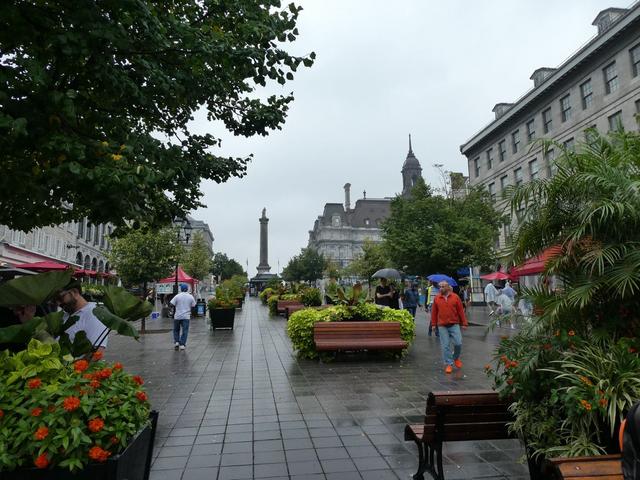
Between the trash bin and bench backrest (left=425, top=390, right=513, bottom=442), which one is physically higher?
the trash bin

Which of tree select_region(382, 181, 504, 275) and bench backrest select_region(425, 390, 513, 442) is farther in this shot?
tree select_region(382, 181, 504, 275)

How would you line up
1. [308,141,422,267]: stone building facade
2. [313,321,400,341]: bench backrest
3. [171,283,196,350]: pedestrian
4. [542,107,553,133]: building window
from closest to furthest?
[313,321,400,341]: bench backrest < [171,283,196,350]: pedestrian < [542,107,553,133]: building window < [308,141,422,267]: stone building facade

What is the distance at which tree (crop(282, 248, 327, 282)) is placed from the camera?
72.2 m

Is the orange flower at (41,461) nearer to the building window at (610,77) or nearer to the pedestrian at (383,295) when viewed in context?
the pedestrian at (383,295)

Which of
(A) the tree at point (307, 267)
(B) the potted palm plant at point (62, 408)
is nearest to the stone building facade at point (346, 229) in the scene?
(A) the tree at point (307, 267)

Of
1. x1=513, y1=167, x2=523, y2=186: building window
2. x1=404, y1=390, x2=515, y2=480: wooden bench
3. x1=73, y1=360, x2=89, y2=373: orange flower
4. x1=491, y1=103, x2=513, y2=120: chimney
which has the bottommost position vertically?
x1=404, y1=390, x2=515, y2=480: wooden bench

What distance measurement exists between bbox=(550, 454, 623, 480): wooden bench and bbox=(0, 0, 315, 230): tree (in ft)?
11.7

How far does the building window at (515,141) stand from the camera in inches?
1438

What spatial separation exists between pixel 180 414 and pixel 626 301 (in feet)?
17.0

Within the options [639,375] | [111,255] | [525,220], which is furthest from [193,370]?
[111,255]

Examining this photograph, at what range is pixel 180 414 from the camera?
5816mm

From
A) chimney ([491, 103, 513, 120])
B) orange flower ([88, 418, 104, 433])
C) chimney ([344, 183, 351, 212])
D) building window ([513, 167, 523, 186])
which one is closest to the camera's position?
orange flower ([88, 418, 104, 433])

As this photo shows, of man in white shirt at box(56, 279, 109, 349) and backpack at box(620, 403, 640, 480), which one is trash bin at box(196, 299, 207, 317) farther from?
backpack at box(620, 403, 640, 480)

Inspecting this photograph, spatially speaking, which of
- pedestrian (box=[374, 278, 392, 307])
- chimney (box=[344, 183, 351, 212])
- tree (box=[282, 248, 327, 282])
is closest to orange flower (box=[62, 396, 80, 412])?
pedestrian (box=[374, 278, 392, 307])
